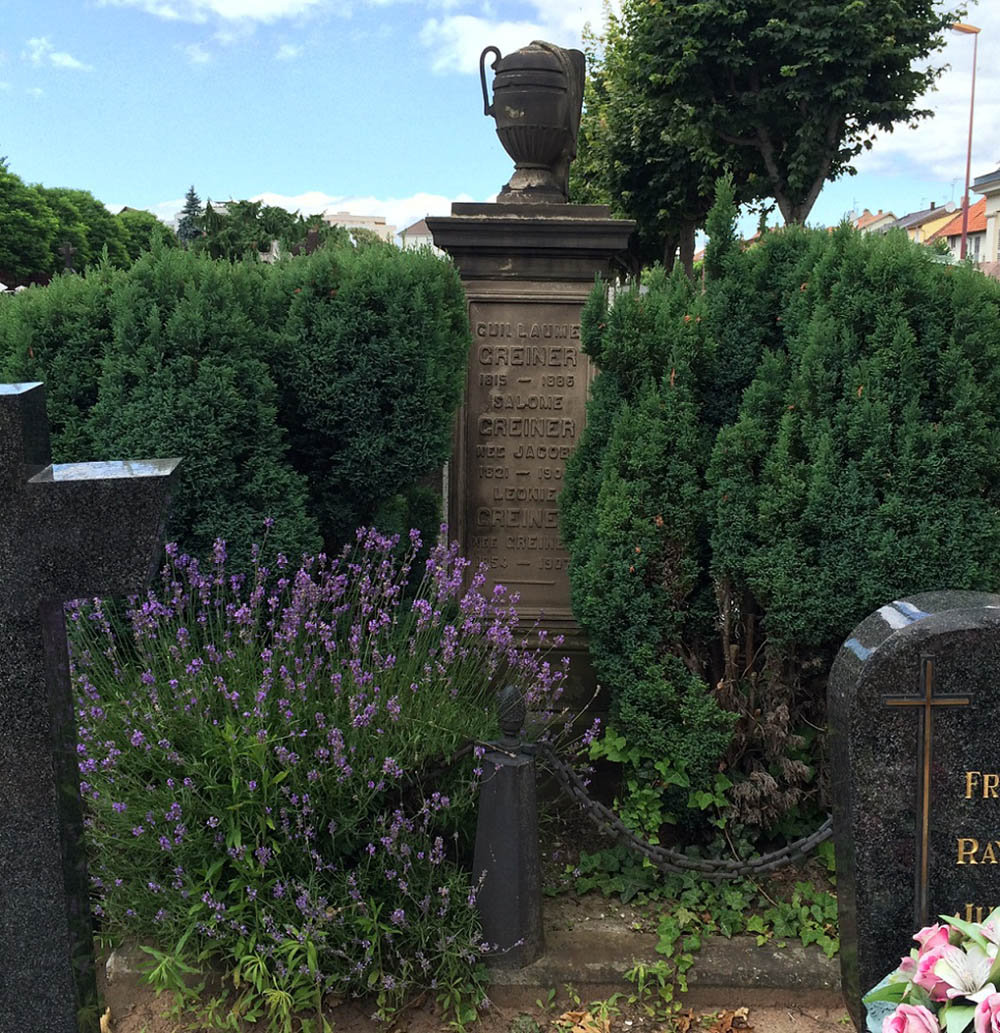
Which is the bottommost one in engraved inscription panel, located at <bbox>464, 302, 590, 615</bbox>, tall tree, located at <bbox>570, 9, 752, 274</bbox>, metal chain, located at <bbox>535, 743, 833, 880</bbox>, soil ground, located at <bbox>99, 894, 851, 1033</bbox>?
soil ground, located at <bbox>99, 894, 851, 1033</bbox>

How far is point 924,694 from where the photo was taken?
2.58 metres

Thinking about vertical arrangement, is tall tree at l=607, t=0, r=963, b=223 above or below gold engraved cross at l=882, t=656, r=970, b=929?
above

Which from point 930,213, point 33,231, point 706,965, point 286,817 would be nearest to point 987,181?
point 930,213

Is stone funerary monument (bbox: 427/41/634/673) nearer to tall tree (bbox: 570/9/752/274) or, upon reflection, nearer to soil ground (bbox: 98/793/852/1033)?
soil ground (bbox: 98/793/852/1033)

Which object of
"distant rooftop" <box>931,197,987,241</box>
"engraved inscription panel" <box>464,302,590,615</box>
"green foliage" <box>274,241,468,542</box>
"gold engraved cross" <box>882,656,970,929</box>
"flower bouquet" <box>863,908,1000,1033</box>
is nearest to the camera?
"flower bouquet" <box>863,908,1000,1033</box>

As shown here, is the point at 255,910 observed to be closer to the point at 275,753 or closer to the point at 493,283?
the point at 275,753

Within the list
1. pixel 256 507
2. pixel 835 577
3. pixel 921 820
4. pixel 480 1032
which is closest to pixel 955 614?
pixel 921 820

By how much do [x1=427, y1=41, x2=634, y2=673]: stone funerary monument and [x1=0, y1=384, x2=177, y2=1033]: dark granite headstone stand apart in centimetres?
295

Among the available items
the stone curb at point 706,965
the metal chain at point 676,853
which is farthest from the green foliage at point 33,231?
the stone curb at point 706,965

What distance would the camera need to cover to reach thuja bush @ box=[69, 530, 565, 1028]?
3008 millimetres

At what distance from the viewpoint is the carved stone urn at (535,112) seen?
16.5 ft

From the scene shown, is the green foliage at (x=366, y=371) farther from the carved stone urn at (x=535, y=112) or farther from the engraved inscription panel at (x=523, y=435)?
the carved stone urn at (x=535, y=112)

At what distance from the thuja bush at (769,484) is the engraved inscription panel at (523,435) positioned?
37.9 inches

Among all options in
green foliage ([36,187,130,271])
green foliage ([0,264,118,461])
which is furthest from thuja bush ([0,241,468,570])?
green foliage ([36,187,130,271])
